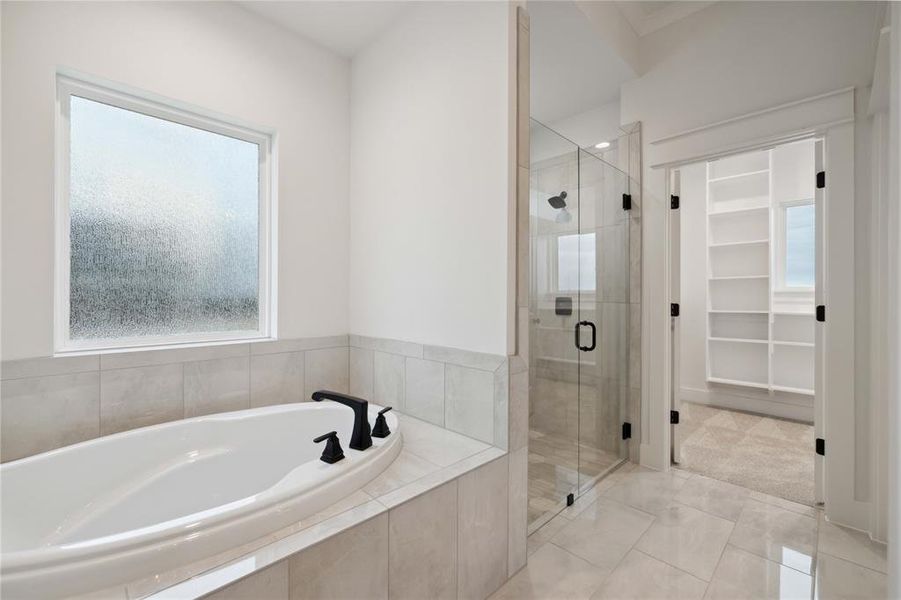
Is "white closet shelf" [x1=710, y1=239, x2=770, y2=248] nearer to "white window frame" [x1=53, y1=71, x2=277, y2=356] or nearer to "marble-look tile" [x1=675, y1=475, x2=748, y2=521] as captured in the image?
"marble-look tile" [x1=675, y1=475, x2=748, y2=521]

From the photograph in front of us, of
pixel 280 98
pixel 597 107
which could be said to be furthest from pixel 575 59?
pixel 280 98

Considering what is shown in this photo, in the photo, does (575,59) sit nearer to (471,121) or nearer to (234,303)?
(471,121)

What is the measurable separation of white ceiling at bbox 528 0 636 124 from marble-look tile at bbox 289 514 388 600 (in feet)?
8.09

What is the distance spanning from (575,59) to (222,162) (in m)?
2.23

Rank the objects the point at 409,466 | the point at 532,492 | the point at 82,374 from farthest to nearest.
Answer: the point at 532,492 < the point at 82,374 < the point at 409,466

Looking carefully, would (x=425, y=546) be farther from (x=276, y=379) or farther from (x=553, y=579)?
(x=276, y=379)

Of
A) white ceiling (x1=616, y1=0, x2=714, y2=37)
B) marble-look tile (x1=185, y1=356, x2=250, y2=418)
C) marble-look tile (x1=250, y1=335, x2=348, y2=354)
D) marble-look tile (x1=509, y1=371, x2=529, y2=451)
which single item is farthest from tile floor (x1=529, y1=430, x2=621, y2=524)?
white ceiling (x1=616, y1=0, x2=714, y2=37)

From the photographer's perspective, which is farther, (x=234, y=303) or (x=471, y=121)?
(x=234, y=303)

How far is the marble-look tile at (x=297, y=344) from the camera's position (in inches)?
84.6

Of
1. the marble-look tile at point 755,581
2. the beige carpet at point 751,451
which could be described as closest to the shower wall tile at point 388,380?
the marble-look tile at point 755,581

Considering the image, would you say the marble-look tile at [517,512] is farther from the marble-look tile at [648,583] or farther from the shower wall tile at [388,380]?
the shower wall tile at [388,380]

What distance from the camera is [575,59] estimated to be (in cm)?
247

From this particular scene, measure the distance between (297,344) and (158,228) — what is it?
0.90 m

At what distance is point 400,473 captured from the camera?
4.65 ft
